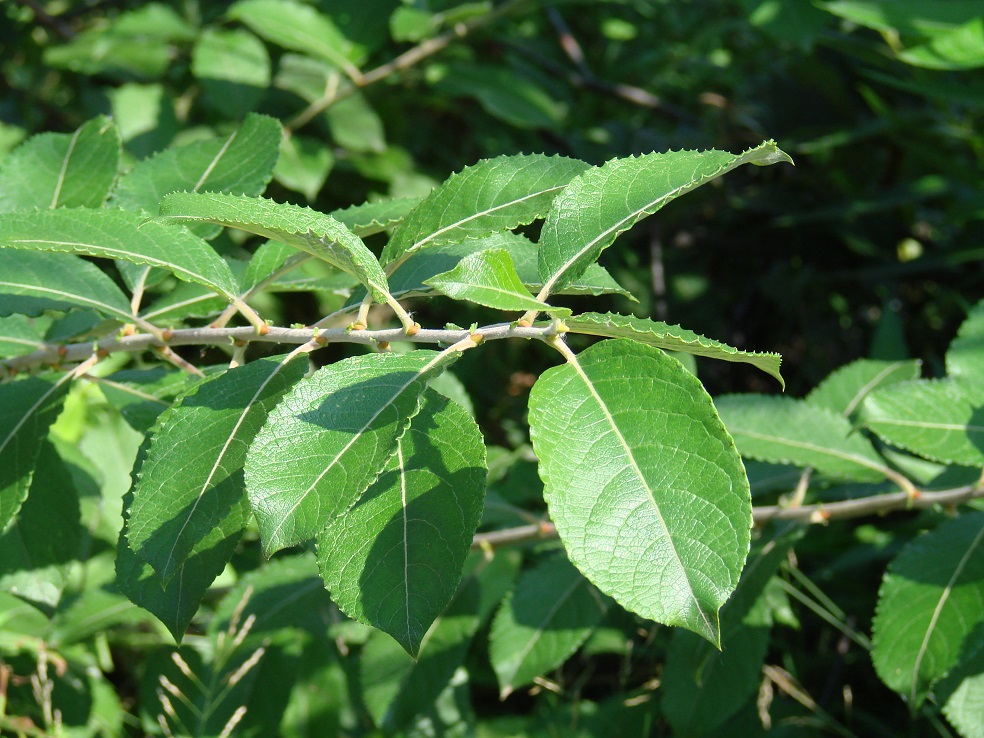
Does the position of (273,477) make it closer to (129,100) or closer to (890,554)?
(890,554)

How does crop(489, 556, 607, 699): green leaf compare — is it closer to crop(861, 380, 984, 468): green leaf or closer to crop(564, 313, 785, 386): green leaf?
crop(861, 380, 984, 468): green leaf

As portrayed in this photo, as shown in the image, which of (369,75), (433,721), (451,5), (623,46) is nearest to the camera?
(433,721)

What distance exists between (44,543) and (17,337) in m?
0.32

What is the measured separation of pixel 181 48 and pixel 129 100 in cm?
37

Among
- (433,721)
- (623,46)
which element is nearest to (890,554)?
(433,721)

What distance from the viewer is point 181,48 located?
2.80 meters

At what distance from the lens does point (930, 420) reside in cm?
146

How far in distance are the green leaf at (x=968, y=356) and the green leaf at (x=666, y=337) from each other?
81 cm

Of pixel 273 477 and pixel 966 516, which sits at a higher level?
pixel 273 477

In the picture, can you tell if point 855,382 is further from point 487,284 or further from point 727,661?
Answer: point 487,284

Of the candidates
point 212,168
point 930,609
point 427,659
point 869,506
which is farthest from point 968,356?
point 212,168

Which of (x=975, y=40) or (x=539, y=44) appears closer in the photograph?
(x=975, y=40)

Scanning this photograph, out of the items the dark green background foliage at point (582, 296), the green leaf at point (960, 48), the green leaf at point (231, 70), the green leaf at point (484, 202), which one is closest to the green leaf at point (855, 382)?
the dark green background foliage at point (582, 296)

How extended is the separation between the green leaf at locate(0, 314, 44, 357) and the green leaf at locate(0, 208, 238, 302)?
1.14 feet
